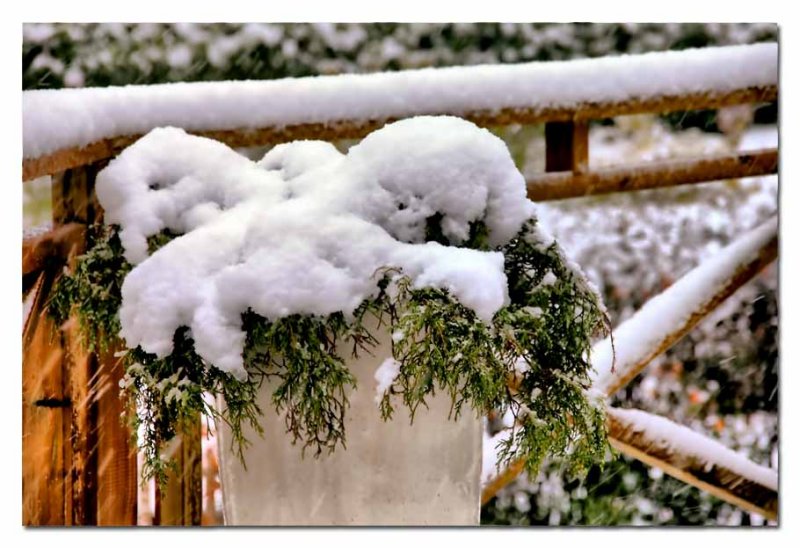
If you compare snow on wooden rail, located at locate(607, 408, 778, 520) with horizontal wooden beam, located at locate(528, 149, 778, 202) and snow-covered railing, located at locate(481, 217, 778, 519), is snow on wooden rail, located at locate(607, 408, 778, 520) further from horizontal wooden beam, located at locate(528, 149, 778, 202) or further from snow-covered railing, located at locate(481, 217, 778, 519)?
horizontal wooden beam, located at locate(528, 149, 778, 202)

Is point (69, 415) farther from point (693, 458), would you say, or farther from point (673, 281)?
point (673, 281)

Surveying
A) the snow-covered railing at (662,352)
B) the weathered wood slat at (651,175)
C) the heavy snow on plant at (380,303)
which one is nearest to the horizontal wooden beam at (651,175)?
the weathered wood slat at (651,175)

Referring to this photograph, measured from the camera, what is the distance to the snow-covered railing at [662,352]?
57.3 inches

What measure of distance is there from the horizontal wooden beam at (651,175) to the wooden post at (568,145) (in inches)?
0.7

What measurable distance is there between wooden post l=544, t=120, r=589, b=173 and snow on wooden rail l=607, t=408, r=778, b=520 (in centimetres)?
40

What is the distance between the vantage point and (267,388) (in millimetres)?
910

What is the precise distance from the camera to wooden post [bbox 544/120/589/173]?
1500 mm

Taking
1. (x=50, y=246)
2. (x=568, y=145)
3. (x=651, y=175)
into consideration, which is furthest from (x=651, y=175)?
(x=50, y=246)

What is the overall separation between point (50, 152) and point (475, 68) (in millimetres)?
642

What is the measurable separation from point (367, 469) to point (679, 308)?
2.56 ft

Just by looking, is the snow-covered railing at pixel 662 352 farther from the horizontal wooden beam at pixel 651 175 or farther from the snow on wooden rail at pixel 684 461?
the horizontal wooden beam at pixel 651 175

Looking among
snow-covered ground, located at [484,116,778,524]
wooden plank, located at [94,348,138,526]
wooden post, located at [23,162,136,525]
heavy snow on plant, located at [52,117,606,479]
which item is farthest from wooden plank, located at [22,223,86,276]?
snow-covered ground, located at [484,116,778,524]

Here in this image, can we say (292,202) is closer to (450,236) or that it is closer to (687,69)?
(450,236)

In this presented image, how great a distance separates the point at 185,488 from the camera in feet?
4.48
